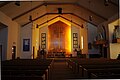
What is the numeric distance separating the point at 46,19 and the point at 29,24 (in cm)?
208

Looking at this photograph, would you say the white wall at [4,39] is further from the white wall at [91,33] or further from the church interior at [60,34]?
the white wall at [91,33]

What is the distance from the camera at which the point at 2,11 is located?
997 cm

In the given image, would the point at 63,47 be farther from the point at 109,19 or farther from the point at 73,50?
the point at 109,19

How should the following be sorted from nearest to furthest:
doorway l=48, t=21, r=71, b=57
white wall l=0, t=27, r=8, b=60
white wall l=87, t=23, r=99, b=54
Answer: white wall l=0, t=27, r=8, b=60 → white wall l=87, t=23, r=99, b=54 → doorway l=48, t=21, r=71, b=57

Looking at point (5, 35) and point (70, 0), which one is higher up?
point (70, 0)

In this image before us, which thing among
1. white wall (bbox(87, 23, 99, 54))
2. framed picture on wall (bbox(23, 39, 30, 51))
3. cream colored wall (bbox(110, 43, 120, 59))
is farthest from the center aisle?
framed picture on wall (bbox(23, 39, 30, 51))

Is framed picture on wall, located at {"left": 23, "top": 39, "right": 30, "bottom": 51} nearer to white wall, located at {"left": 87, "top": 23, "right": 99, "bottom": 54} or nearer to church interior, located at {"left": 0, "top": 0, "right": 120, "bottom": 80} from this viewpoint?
church interior, located at {"left": 0, "top": 0, "right": 120, "bottom": 80}

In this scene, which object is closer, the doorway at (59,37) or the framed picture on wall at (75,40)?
the framed picture on wall at (75,40)

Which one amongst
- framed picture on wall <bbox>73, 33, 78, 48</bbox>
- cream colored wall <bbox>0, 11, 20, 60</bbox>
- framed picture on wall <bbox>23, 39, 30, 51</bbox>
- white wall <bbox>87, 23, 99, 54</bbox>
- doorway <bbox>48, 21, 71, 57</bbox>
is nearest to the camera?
cream colored wall <bbox>0, 11, 20, 60</bbox>

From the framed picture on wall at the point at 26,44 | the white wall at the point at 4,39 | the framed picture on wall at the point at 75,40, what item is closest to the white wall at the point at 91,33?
the framed picture on wall at the point at 75,40

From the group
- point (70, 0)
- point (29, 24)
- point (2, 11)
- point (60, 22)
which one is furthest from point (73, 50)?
point (2, 11)

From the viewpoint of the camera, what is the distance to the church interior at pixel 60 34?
29.4 ft

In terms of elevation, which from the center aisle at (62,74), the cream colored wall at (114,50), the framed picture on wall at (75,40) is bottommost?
the center aisle at (62,74)

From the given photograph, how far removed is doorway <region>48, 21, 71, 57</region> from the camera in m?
19.6
